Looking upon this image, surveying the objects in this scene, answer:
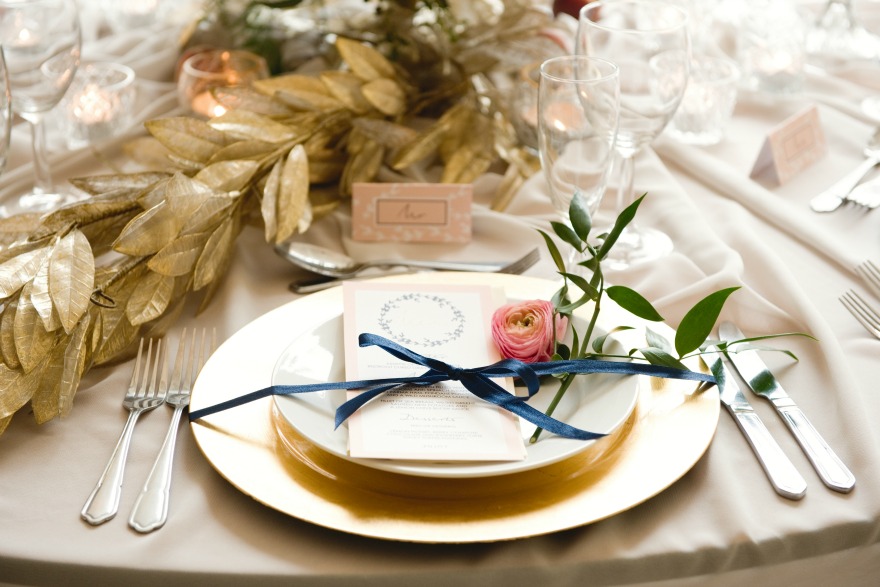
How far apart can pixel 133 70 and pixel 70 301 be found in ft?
2.71

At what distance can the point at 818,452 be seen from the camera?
0.71m

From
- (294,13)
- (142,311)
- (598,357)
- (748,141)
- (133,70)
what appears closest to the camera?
(598,357)

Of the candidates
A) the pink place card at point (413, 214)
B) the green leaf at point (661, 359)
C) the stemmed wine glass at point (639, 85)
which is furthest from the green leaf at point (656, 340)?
the pink place card at point (413, 214)

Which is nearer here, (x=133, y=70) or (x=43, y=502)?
(x=43, y=502)

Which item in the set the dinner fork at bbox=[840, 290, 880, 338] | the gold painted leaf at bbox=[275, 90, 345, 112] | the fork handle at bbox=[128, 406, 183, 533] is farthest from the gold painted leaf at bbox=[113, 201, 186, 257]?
the dinner fork at bbox=[840, 290, 880, 338]

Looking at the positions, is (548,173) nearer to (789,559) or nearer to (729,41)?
(789,559)

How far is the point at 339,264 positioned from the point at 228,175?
0.16 metres

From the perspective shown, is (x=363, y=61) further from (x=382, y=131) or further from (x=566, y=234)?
(x=566, y=234)

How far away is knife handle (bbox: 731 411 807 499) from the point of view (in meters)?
0.66

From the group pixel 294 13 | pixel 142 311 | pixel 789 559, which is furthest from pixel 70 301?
pixel 294 13

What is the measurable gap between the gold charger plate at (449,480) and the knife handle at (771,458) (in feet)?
0.11

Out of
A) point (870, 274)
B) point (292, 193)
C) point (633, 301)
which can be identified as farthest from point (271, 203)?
point (870, 274)

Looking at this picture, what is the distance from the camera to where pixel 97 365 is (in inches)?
32.7

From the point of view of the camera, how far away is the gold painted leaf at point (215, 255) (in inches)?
35.7
